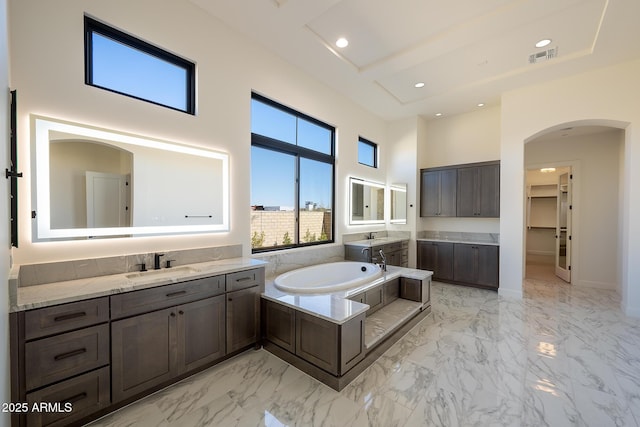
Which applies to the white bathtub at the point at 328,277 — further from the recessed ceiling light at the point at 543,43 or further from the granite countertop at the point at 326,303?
the recessed ceiling light at the point at 543,43

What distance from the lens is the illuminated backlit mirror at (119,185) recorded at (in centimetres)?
198

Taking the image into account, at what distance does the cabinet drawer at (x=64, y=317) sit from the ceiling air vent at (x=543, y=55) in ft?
17.8

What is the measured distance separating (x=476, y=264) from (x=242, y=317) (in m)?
4.36

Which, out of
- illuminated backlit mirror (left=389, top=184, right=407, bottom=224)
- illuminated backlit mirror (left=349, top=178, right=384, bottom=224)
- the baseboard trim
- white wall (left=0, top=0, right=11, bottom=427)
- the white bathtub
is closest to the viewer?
white wall (left=0, top=0, right=11, bottom=427)

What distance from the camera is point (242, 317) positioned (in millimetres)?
2561

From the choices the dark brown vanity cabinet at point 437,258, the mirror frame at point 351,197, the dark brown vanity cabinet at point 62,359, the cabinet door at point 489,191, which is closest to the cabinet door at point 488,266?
the dark brown vanity cabinet at point 437,258

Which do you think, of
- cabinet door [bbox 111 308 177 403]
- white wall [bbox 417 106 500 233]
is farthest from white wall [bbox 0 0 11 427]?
white wall [bbox 417 106 500 233]

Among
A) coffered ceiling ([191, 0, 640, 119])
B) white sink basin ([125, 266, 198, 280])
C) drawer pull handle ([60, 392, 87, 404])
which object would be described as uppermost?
coffered ceiling ([191, 0, 640, 119])

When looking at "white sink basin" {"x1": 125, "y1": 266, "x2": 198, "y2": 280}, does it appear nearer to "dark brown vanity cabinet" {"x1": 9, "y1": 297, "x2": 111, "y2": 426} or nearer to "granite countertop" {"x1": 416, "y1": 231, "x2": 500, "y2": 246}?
"dark brown vanity cabinet" {"x1": 9, "y1": 297, "x2": 111, "y2": 426}

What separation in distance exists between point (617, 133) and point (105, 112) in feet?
25.4

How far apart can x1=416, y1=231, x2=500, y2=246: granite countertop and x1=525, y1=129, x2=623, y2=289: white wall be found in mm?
1662

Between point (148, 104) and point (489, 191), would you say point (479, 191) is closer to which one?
point (489, 191)

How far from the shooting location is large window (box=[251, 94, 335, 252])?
349 cm

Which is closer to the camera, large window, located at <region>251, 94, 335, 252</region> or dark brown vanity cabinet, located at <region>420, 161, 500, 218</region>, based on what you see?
large window, located at <region>251, 94, 335, 252</region>
